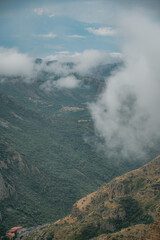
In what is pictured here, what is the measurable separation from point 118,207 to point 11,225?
79.3m

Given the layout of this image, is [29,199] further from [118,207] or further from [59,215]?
[118,207]

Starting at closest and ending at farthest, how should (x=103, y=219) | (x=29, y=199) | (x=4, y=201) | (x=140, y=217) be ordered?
1. (x=140, y=217)
2. (x=103, y=219)
3. (x=4, y=201)
4. (x=29, y=199)

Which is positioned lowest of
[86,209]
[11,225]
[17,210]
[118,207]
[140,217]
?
[140,217]

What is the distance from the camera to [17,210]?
17800cm

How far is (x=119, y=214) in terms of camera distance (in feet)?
339

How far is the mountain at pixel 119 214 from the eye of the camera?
93.5 m

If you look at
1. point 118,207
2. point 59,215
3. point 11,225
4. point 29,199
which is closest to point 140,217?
point 118,207

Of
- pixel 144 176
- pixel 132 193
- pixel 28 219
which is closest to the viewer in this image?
pixel 132 193

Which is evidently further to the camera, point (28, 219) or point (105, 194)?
point (28, 219)

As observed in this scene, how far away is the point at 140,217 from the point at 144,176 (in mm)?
34237

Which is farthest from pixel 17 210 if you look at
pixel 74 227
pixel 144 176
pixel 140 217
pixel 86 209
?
pixel 140 217

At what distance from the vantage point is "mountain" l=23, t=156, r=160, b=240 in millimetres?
93481

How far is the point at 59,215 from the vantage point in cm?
18925

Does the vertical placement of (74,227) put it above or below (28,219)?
below
